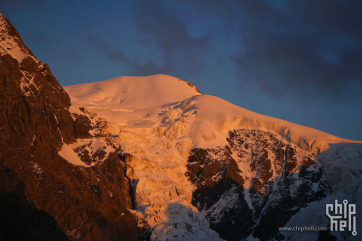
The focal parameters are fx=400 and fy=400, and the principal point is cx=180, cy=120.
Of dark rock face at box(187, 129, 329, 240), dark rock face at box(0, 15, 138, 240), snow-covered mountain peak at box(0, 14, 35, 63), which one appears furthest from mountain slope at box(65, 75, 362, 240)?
snow-covered mountain peak at box(0, 14, 35, 63)

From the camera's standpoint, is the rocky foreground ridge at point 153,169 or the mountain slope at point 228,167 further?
the mountain slope at point 228,167

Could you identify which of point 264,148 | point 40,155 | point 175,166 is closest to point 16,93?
point 40,155

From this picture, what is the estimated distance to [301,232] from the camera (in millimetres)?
145375

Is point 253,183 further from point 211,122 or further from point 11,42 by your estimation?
point 11,42

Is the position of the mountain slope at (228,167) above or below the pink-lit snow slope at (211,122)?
below

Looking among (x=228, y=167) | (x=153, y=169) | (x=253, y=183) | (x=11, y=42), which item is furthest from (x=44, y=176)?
(x=253, y=183)

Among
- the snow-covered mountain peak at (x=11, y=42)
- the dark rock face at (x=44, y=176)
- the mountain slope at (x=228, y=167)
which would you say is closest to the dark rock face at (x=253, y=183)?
the mountain slope at (x=228, y=167)

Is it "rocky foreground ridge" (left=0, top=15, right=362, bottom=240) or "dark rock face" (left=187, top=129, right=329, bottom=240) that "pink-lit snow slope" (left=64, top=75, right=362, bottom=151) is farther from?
"dark rock face" (left=187, top=129, right=329, bottom=240)

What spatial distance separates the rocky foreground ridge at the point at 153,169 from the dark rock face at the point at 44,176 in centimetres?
34

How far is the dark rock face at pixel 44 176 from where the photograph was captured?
10650 centimetres

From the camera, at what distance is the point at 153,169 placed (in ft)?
498

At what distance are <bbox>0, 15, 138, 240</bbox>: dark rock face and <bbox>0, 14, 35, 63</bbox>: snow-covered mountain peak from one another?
0.40 metres

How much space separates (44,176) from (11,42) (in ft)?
165

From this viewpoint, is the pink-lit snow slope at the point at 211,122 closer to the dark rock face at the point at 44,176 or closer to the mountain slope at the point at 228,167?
the mountain slope at the point at 228,167
